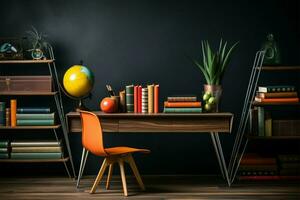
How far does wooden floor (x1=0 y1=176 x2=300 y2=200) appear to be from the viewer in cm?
495

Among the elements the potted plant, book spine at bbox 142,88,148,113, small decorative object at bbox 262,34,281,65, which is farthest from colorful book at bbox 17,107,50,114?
small decorative object at bbox 262,34,281,65

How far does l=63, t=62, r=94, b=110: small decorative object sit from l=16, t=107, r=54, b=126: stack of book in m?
0.35

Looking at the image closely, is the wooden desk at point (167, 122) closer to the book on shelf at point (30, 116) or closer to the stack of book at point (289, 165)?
the book on shelf at point (30, 116)

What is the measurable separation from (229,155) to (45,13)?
8.44 feet

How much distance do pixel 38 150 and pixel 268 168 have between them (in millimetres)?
2419

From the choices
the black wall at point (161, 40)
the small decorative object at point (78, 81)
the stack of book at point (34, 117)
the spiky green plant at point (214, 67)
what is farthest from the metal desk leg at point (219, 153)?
the stack of book at point (34, 117)

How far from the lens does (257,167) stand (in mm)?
5691

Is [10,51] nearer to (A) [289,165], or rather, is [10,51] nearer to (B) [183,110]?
(B) [183,110]

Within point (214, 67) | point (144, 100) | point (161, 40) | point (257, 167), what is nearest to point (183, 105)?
point (144, 100)

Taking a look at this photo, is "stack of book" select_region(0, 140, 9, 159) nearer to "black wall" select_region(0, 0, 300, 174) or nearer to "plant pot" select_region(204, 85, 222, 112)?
"black wall" select_region(0, 0, 300, 174)

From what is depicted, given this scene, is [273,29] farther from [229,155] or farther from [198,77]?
[229,155]

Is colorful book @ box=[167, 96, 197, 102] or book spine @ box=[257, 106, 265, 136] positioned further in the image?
book spine @ box=[257, 106, 265, 136]

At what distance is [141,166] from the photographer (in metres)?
6.05

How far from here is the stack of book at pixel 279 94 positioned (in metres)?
5.48
